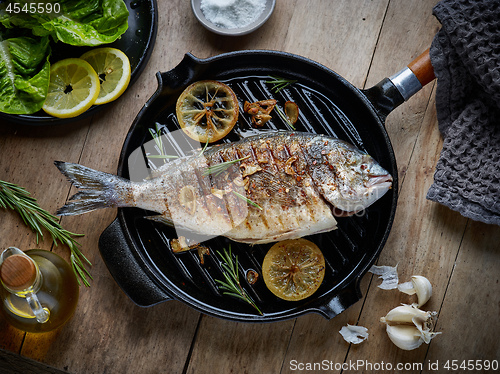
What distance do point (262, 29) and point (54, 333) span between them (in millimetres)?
2267

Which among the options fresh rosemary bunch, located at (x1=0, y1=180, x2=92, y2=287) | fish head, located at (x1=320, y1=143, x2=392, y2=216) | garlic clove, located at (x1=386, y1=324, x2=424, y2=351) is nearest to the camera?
fish head, located at (x1=320, y1=143, x2=392, y2=216)

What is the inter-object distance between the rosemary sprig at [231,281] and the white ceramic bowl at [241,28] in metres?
1.30

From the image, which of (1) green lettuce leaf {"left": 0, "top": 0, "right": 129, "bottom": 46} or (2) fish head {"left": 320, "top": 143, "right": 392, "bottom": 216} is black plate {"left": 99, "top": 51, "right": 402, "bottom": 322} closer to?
(2) fish head {"left": 320, "top": 143, "right": 392, "bottom": 216}

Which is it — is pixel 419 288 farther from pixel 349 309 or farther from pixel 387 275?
pixel 349 309

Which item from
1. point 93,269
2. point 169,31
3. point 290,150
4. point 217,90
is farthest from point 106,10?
point 93,269

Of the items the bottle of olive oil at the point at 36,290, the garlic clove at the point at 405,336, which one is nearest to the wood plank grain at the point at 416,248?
the garlic clove at the point at 405,336

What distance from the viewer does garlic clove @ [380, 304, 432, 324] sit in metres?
2.30

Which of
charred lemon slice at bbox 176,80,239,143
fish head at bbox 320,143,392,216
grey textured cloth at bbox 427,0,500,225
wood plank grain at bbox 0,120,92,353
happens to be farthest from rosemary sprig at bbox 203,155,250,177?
grey textured cloth at bbox 427,0,500,225

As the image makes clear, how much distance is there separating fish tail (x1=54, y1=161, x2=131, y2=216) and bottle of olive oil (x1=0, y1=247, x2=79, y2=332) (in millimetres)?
349

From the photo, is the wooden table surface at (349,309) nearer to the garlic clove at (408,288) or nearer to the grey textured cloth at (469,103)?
the garlic clove at (408,288)

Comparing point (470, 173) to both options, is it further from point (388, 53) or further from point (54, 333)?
point (54, 333)

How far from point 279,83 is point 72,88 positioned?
4.00 feet

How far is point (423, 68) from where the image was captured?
218cm


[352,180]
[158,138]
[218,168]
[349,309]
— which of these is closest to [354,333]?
[349,309]
